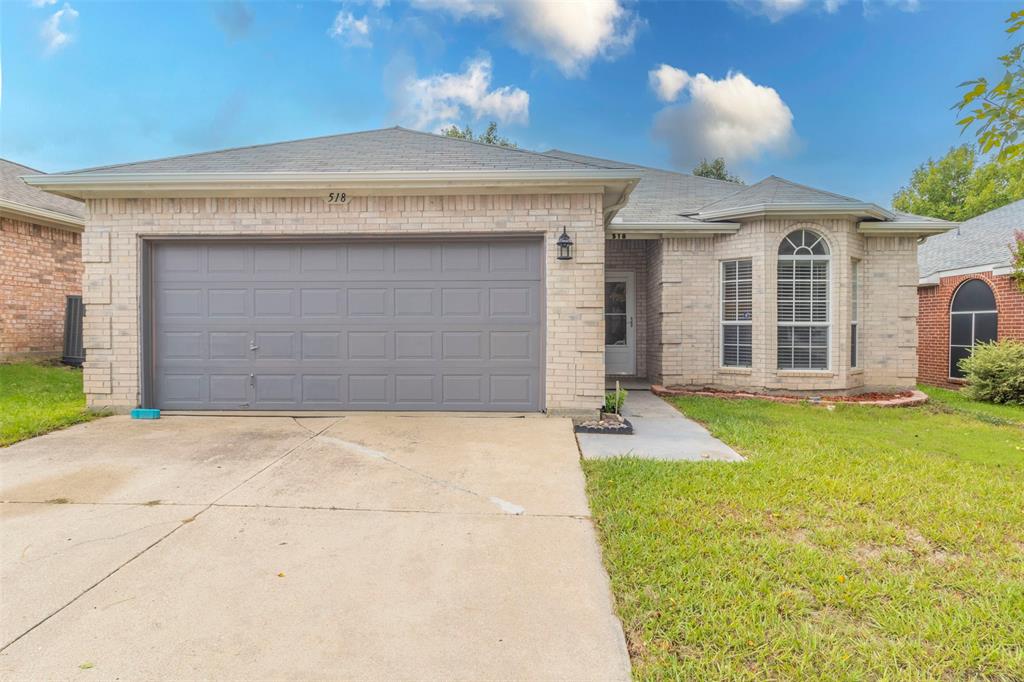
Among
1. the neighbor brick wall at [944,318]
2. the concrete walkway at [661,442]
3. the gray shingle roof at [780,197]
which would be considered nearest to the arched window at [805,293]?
the gray shingle roof at [780,197]

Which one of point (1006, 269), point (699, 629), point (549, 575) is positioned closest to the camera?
point (699, 629)

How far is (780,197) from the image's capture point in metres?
8.43

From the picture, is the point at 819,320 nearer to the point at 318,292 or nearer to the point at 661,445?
the point at 661,445


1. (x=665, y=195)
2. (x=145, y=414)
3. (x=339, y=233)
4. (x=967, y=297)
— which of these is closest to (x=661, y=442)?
(x=339, y=233)

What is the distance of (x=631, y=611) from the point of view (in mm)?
2275

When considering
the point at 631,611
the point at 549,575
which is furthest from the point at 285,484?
the point at 631,611

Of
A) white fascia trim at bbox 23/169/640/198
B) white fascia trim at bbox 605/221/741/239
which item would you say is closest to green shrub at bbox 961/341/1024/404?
white fascia trim at bbox 605/221/741/239

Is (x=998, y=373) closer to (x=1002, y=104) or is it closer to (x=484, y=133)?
(x=1002, y=104)

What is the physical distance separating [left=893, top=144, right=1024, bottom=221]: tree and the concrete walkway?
29.6 meters

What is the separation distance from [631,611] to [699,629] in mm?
308

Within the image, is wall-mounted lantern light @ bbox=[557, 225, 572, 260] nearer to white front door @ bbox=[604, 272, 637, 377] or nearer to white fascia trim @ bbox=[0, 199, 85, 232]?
white front door @ bbox=[604, 272, 637, 377]

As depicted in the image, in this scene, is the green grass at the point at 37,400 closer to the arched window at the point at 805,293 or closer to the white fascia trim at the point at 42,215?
the white fascia trim at the point at 42,215

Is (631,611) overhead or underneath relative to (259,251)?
underneath

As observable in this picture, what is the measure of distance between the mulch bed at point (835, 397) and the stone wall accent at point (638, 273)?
1.57 metres
